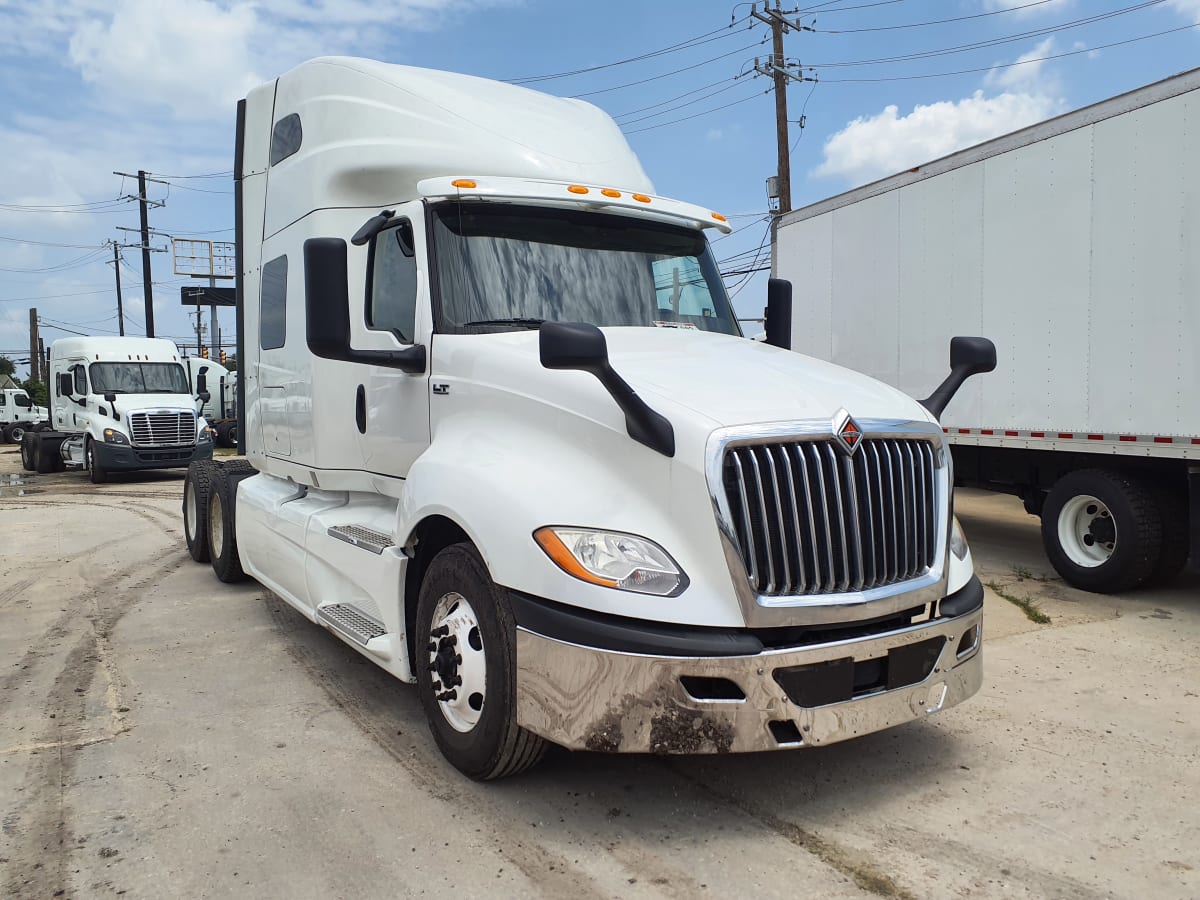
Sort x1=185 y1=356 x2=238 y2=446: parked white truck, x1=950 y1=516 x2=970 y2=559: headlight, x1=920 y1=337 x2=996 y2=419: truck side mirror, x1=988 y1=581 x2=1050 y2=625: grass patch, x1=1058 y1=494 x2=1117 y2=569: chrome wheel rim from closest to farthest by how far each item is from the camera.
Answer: x1=950 y1=516 x2=970 y2=559: headlight < x1=920 y1=337 x2=996 y2=419: truck side mirror < x1=988 y1=581 x2=1050 y2=625: grass patch < x1=1058 y1=494 x2=1117 y2=569: chrome wheel rim < x1=185 y1=356 x2=238 y2=446: parked white truck

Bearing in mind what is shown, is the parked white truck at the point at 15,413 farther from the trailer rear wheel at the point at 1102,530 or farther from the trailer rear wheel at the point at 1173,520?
the trailer rear wheel at the point at 1173,520

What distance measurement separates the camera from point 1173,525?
7.10 meters

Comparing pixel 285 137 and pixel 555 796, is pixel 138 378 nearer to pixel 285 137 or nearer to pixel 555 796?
pixel 285 137

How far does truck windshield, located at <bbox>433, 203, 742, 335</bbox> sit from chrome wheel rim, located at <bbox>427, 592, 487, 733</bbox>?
134 cm

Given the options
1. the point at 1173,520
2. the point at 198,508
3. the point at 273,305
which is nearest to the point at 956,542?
the point at 1173,520

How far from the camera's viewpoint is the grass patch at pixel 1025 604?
260 inches

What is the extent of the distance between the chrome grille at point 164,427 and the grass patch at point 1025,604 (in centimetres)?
1681

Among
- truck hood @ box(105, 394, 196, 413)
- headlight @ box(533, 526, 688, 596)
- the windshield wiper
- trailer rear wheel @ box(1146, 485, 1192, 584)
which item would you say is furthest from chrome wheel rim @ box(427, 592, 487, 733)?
truck hood @ box(105, 394, 196, 413)

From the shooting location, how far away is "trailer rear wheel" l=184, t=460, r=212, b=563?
8.40 meters

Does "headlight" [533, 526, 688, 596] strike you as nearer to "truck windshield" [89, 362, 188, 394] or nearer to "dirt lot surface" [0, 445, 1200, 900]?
"dirt lot surface" [0, 445, 1200, 900]

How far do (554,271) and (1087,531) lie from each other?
5559 mm

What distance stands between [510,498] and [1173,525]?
19.9 feet

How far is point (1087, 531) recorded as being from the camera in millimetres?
7672

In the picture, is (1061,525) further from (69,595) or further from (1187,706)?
(69,595)
